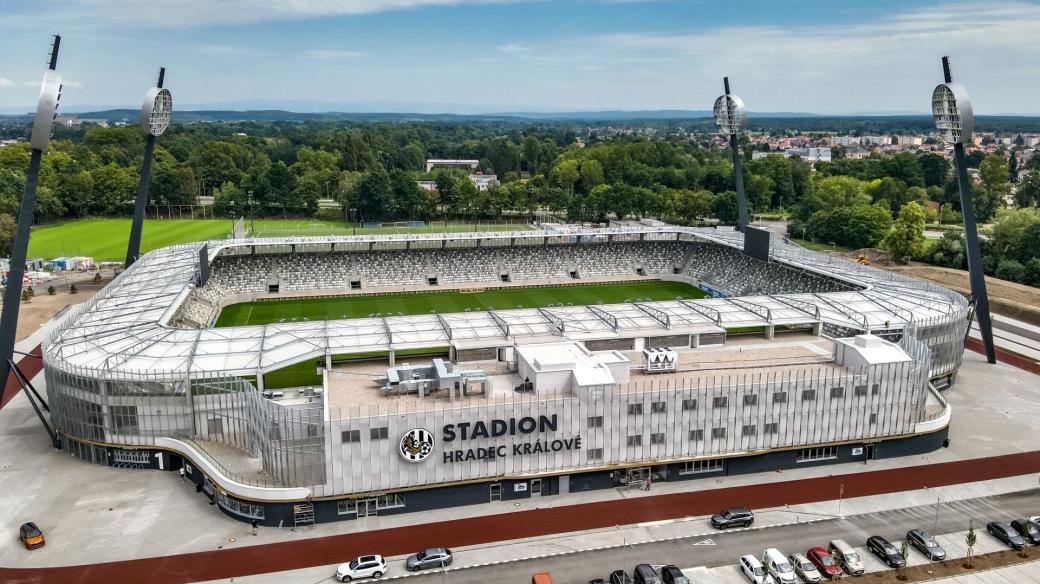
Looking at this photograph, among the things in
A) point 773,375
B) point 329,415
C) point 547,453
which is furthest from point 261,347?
point 773,375

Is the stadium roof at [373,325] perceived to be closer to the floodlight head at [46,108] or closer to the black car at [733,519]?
the floodlight head at [46,108]

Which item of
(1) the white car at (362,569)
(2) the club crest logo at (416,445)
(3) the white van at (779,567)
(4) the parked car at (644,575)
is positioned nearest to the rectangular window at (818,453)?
(3) the white van at (779,567)

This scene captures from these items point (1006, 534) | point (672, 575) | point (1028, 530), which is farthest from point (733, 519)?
point (1028, 530)

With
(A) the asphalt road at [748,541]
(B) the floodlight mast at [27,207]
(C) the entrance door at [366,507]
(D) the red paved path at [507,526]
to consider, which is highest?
(B) the floodlight mast at [27,207]

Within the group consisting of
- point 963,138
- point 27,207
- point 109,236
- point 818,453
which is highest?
point 963,138

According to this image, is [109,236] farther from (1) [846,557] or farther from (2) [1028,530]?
(2) [1028,530]

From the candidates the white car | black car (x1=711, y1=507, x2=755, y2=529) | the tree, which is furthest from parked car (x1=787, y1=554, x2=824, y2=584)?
the tree

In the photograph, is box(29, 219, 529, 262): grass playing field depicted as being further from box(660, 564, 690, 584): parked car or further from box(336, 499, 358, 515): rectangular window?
box(660, 564, 690, 584): parked car
